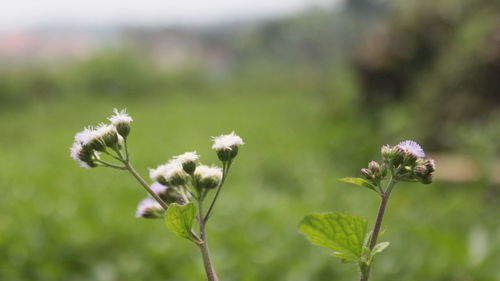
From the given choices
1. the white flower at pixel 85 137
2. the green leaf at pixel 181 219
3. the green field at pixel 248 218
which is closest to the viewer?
the green leaf at pixel 181 219

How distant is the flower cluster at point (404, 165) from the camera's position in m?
0.70

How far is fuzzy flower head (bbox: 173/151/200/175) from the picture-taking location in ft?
2.28

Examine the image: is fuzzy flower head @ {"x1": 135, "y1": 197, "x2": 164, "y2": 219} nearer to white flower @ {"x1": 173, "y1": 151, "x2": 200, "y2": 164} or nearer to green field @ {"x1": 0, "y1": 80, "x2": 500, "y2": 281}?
white flower @ {"x1": 173, "y1": 151, "x2": 200, "y2": 164}

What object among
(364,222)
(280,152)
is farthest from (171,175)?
(280,152)

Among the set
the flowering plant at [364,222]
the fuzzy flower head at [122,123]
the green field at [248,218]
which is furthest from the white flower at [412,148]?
the green field at [248,218]

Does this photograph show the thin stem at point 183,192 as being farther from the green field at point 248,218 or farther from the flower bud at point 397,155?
the green field at point 248,218

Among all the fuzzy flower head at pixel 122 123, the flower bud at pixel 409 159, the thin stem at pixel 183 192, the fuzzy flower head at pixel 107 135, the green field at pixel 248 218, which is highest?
the green field at pixel 248 218

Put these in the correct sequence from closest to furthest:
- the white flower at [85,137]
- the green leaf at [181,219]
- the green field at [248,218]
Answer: the green leaf at [181,219] < the white flower at [85,137] < the green field at [248,218]

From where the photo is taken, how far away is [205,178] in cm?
74

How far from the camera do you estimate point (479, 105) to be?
4887mm

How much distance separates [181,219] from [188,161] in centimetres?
9

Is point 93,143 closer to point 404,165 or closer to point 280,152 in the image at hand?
point 404,165

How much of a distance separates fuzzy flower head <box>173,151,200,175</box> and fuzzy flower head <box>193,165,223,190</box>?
0.10ft

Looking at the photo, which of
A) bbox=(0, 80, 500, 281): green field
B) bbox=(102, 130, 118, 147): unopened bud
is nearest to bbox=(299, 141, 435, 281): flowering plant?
bbox=(102, 130, 118, 147): unopened bud
